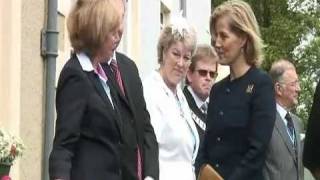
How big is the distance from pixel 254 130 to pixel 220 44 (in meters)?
0.50

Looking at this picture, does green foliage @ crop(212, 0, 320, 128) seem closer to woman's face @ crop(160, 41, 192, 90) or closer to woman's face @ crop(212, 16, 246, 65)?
woman's face @ crop(160, 41, 192, 90)

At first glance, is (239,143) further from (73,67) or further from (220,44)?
(73,67)

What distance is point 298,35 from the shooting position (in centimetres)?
3178

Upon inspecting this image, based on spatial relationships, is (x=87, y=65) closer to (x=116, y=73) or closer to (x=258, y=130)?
(x=116, y=73)

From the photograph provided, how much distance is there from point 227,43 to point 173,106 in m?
1.06

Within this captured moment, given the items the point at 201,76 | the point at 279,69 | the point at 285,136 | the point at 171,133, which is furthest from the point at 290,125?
the point at 171,133

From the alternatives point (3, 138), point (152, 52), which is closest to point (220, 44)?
point (3, 138)

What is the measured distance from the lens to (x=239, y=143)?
14.3 ft

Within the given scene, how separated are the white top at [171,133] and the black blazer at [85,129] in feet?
4.21

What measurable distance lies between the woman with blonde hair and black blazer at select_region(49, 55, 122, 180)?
0.59 metres

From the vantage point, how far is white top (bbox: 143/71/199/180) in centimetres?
535

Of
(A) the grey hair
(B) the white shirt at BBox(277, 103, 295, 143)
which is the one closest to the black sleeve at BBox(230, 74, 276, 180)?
(B) the white shirt at BBox(277, 103, 295, 143)

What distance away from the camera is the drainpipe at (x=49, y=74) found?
25.5 ft

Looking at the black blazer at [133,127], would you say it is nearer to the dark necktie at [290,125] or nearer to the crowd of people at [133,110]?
the crowd of people at [133,110]
